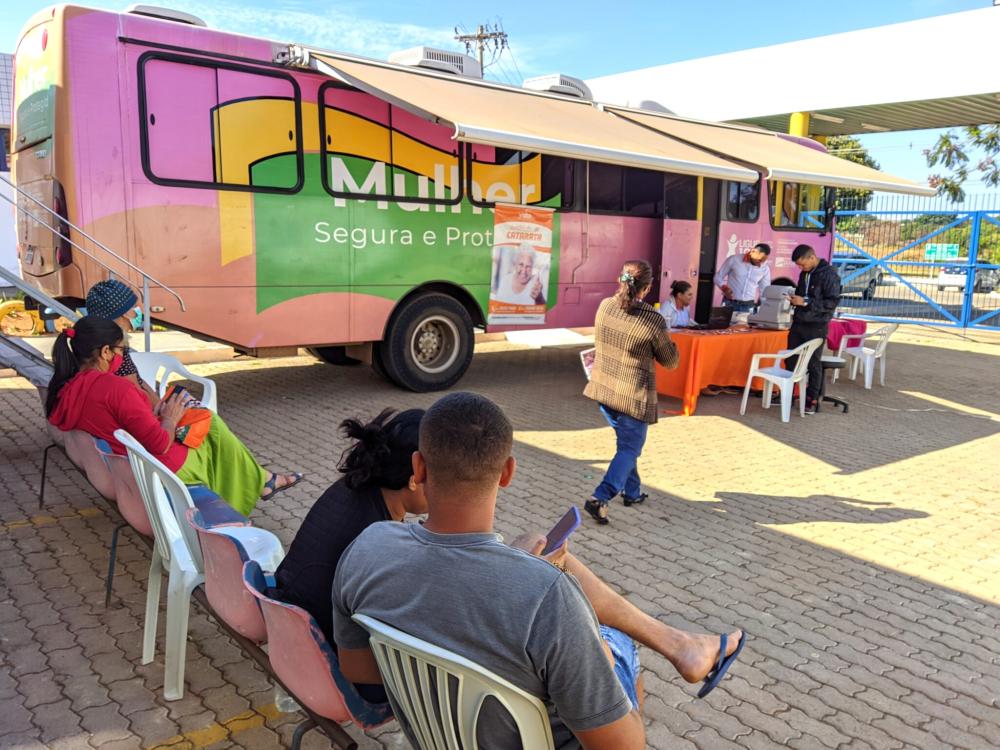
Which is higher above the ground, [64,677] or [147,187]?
[147,187]

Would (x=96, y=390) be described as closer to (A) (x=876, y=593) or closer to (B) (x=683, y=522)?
(B) (x=683, y=522)

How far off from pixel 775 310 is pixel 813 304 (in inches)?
33.3

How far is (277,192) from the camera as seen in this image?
268 inches

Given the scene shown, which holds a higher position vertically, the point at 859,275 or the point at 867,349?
the point at 859,275

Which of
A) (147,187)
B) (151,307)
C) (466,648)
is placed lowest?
(466,648)

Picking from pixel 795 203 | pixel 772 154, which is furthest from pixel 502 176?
pixel 795 203

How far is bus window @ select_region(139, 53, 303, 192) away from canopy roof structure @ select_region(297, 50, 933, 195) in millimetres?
548

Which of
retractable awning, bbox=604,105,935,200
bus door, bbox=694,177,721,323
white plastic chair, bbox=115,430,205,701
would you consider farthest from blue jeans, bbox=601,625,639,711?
bus door, bbox=694,177,721,323

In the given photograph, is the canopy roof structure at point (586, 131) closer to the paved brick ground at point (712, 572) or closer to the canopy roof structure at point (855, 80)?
the paved brick ground at point (712, 572)

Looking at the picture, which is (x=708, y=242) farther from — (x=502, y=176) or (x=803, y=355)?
(x=502, y=176)

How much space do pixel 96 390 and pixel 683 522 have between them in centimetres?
338

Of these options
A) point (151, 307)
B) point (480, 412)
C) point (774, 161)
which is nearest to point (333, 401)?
point (151, 307)

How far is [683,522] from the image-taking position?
16.0 feet

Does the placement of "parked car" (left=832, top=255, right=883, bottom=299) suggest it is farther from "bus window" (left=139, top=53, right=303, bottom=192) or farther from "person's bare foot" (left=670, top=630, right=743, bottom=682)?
"person's bare foot" (left=670, top=630, right=743, bottom=682)
